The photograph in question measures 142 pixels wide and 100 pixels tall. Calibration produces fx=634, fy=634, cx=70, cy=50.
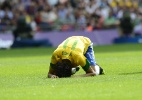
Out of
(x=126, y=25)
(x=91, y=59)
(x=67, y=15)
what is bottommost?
(x=91, y=59)

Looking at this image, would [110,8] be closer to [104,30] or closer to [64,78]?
[104,30]

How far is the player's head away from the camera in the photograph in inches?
578

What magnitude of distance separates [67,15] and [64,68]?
74.8 feet

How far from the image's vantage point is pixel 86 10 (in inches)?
1524

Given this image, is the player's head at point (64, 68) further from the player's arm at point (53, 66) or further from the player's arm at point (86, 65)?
the player's arm at point (86, 65)

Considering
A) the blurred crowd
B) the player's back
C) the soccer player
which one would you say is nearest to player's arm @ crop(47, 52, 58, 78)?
the soccer player

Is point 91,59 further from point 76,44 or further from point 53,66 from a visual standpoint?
point 53,66

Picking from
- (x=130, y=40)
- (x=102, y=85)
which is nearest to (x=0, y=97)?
(x=102, y=85)

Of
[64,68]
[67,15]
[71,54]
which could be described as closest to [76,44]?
[71,54]

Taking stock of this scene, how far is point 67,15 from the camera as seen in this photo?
37469 mm

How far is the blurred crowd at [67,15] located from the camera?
1444 inches

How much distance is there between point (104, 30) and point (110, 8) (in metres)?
3.12

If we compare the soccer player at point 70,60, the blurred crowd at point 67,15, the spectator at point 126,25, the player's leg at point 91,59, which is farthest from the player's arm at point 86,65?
the spectator at point 126,25

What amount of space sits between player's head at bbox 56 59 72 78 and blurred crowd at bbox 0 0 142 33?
20861mm
